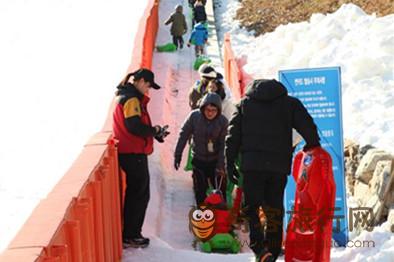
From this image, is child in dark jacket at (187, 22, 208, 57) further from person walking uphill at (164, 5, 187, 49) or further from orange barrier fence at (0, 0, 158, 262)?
orange barrier fence at (0, 0, 158, 262)

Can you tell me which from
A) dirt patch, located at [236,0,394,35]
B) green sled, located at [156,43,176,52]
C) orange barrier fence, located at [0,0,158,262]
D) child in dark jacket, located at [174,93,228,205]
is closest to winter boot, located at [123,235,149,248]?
orange barrier fence, located at [0,0,158,262]

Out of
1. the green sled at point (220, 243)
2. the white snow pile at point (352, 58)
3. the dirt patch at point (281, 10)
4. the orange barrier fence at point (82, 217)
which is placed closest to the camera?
the orange barrier fence at point (82, 217)

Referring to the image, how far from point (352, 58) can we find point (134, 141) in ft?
20.3

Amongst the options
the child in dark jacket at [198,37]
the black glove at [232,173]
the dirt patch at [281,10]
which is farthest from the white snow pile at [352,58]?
the black glove at [232,173]

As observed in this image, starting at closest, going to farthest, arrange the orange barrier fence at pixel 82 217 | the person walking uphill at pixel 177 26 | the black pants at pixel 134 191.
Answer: the orange barrier fence at pixel 82 217 < the black pants at pixel 134 191 < the person walking uphill at pixel 177 26

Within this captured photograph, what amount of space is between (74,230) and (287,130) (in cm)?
189

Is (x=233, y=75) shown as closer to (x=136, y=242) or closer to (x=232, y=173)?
(x=136, y=242)

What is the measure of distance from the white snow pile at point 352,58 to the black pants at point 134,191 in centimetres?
281

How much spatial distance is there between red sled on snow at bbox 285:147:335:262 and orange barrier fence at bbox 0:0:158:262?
4.70ft

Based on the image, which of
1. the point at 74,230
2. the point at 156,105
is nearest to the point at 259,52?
the point at 156,105

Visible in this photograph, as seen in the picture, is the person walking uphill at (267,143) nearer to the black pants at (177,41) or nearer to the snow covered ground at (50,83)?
the snow covered ground at (50,83)

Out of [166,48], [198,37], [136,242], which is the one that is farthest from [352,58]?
[166,48]

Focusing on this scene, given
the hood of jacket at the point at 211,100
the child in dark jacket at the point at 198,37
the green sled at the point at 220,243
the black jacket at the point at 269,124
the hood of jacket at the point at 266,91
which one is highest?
the child in dark jacket at the point at 198,37

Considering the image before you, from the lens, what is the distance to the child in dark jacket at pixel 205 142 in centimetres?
854
